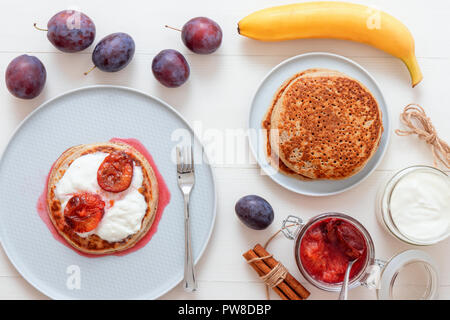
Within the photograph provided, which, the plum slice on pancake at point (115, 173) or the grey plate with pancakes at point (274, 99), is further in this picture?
the grey plate with pancakes at point (274, 99)

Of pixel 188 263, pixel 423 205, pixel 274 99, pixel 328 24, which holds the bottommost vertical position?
pixel 188 263

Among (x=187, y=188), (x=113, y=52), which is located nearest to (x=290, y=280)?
(x=187, y=188)

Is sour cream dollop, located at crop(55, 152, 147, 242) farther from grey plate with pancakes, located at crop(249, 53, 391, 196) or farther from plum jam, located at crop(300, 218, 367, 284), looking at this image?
plum jam, located at crop(300, 218, 367, 284)

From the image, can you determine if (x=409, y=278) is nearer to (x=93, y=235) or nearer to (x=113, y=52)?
(x=93, y=235)

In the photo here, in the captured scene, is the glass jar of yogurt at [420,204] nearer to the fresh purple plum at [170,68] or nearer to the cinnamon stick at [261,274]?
the cinnamon stick at [261,274]

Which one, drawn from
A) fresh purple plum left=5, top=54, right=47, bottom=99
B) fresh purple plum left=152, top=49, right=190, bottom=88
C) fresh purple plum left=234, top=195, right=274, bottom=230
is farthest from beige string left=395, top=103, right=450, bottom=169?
fresh purple plum left=5, top=54, right=47, bottom=99

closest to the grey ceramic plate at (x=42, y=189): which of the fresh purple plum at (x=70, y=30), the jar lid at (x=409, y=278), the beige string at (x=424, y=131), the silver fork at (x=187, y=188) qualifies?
the silver fork at (x=187, y=188)
